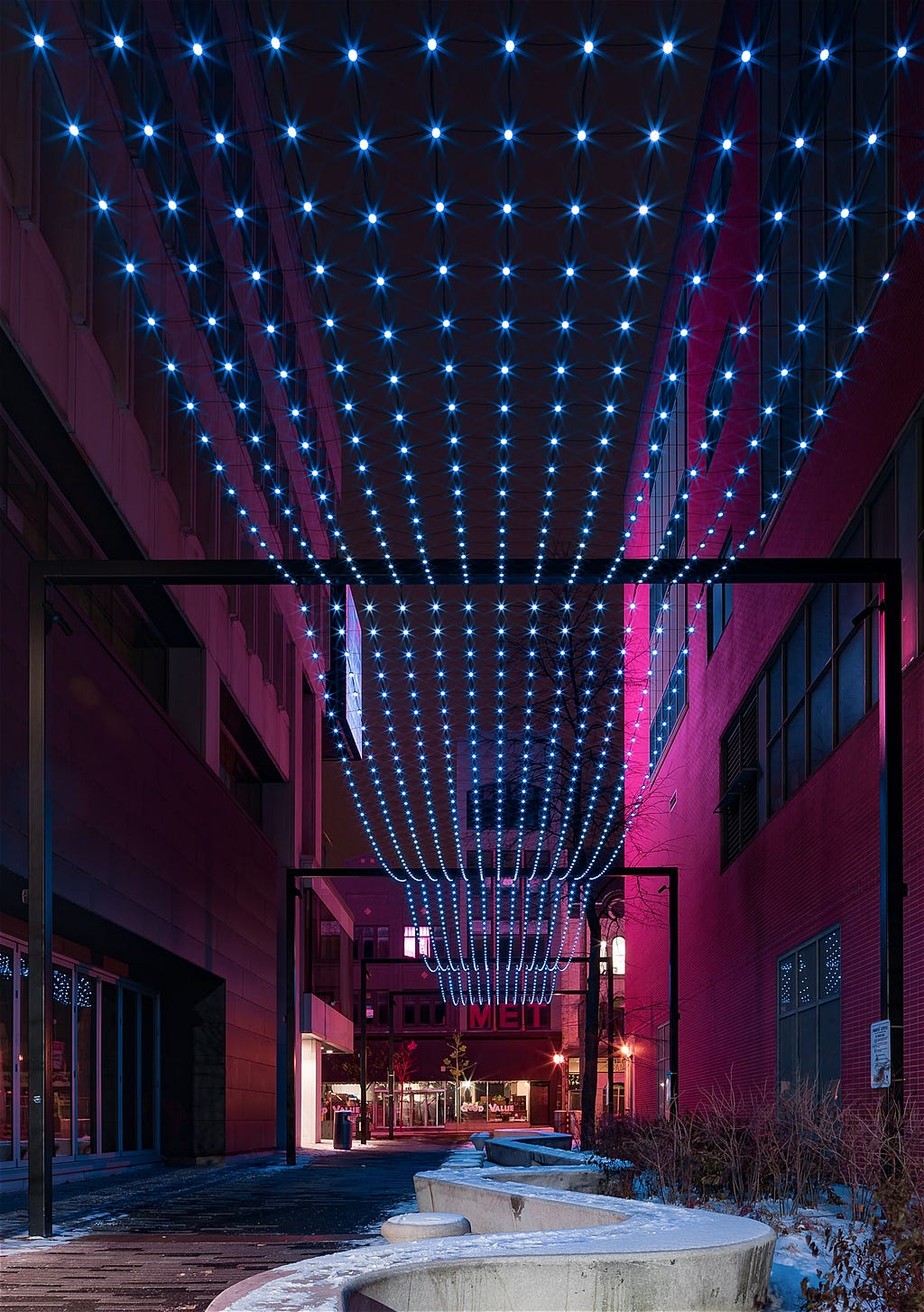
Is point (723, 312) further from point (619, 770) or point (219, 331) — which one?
point (619, 770)

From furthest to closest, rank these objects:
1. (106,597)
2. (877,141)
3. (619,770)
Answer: (619,770), (106,597), (877,141)

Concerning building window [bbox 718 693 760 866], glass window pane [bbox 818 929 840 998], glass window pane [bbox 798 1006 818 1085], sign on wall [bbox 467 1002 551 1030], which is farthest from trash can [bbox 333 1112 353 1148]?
sign on wall [bbox 467 1002 551 1030]

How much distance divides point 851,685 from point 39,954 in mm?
10374

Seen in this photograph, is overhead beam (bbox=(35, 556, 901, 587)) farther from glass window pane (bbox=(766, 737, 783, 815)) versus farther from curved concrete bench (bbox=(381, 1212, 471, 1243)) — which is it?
glass window pane (bbox=(766, 737, 783, 815))

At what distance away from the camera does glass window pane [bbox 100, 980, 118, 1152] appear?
79.9 ft

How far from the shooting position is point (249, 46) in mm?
31141

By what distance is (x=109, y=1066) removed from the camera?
2484 centimetres

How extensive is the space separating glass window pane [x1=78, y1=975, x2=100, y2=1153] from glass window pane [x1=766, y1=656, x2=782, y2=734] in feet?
38.1

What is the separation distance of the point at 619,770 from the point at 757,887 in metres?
15.9

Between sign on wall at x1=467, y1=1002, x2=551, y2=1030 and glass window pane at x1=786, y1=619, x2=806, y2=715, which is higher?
glass window pane at x1=786, y1=619, x2=806, y2=715

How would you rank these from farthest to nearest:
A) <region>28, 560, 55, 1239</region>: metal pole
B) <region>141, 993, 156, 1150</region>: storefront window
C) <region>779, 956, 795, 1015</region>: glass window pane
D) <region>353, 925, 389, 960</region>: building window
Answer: <region>353, 925, 389, 960</region>: building window → <region>141, 993, 156, 1150</region>: storefront window → <region>779, 956, 795, 1015</region>: glass window pane → <region>28, 560, 55, 1239</region>: metal pole

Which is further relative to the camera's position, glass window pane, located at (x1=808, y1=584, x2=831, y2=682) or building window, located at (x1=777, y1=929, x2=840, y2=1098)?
glass window pane, located at (x1=808, y1=584, x2=831, y2=682)

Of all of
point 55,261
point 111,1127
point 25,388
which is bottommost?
point 111,1127

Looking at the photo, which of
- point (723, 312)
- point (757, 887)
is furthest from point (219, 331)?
point (757, 887)
